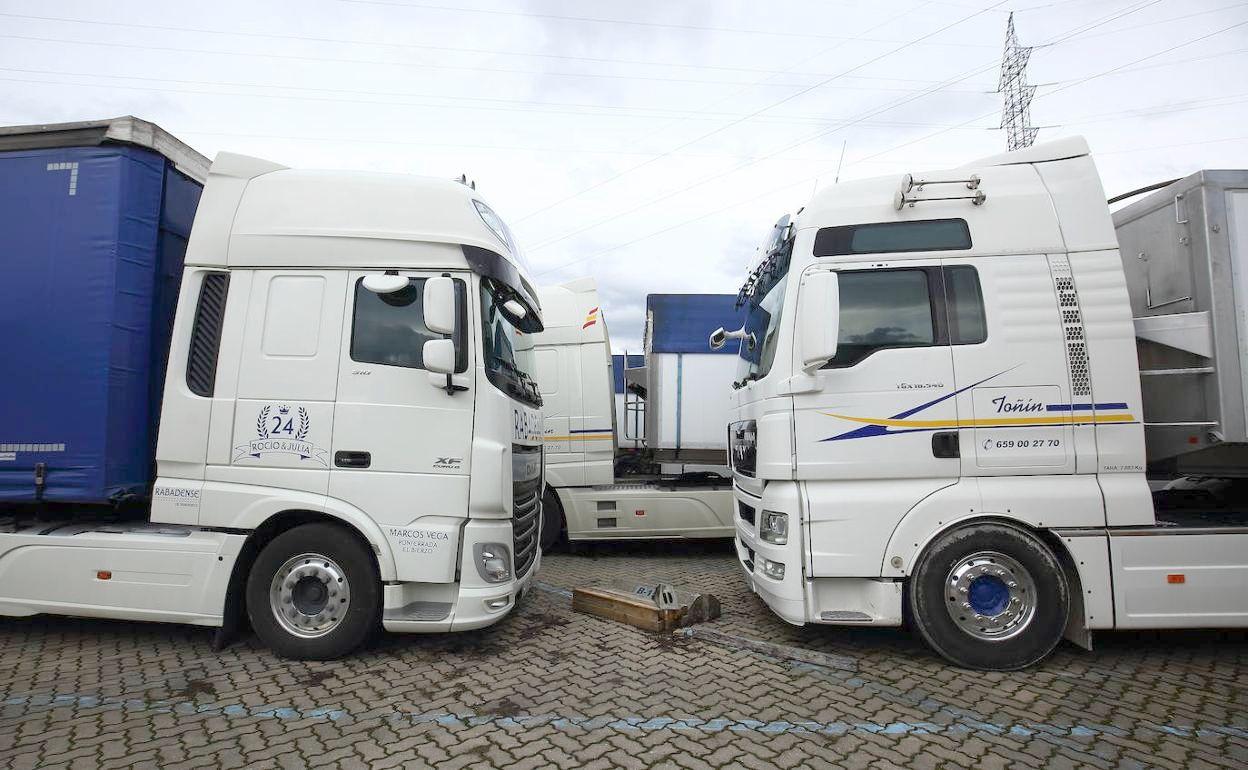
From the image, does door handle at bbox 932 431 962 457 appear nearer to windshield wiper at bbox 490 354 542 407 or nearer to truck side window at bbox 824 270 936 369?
truck side window at bbox 824 270 936 369

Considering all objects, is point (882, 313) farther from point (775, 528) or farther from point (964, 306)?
point (775, 528)

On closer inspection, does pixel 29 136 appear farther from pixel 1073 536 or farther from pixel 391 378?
pixel 1073 536

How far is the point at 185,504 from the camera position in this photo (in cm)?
425

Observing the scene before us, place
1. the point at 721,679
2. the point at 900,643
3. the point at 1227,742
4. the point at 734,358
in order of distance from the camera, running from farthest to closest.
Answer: the point at 734,358, the point at 900,643, the point at 721,679, the point at 1227,742

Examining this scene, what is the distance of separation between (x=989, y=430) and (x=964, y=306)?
2.84ft

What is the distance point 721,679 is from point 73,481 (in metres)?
4.63

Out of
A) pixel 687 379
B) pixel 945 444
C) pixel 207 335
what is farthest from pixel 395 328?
pixel 687 379

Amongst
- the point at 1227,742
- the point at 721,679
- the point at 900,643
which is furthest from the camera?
the point at 900,643

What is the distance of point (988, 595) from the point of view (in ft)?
13.5

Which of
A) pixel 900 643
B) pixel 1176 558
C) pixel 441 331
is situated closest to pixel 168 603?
pixel 441 331

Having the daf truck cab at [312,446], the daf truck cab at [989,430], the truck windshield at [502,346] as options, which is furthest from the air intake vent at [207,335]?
the daf truck cab at [989,430]

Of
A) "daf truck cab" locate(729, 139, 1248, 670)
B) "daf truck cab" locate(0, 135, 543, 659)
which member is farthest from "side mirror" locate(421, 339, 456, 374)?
"daf truck cab" locate(729, 139, 1248, 670)

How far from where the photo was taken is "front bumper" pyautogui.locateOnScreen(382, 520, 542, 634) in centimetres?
414

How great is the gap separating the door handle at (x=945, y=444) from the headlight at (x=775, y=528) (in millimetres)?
1099
